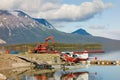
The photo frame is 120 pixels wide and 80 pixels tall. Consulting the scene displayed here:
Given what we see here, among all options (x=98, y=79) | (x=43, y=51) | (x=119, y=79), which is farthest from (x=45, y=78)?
(x=43, y=51)

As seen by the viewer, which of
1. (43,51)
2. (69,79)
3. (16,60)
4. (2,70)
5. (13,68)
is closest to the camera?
A: (69,79)

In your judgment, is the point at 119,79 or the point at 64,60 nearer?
the point at 119,79

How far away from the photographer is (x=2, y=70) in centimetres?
8194

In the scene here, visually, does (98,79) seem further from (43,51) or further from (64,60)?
(43,51)

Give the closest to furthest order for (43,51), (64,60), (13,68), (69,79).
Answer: (69,79)
(13,68)
(64,60)
(43,51)

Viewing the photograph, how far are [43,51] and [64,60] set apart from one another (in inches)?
776

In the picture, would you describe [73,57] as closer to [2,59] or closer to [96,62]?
[96,62]

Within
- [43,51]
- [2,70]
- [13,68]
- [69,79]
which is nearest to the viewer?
[69,79]

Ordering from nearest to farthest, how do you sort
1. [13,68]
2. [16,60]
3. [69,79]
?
[69,79] < [13,68] < [16,60]

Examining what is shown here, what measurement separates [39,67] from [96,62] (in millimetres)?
34876

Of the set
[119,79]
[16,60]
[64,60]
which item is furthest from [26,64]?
[119,79]

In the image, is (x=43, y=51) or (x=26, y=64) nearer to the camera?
(x=26, y=64)

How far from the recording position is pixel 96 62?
123 meters

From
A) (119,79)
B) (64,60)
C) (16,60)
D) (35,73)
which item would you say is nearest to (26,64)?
(16,60)
